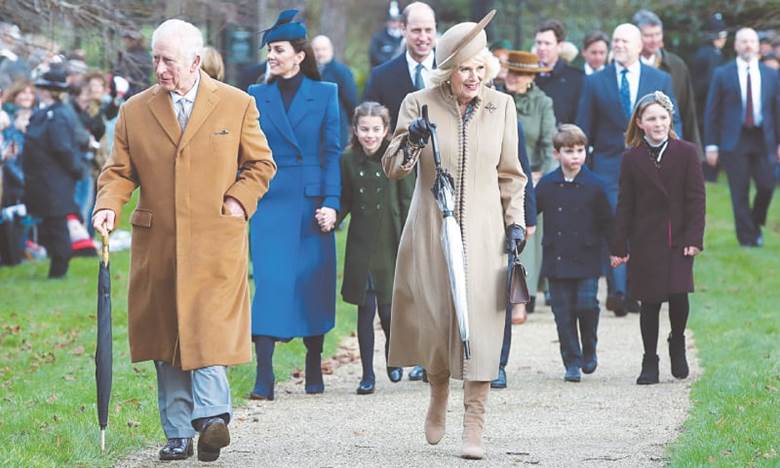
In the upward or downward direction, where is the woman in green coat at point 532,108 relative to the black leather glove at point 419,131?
upward

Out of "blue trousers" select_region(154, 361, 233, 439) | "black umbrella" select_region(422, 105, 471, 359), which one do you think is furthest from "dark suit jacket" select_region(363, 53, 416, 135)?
"blue trousers" select_region(154, 361, 233, 439)

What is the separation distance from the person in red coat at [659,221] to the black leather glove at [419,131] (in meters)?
2.89

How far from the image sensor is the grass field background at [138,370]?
797 cm

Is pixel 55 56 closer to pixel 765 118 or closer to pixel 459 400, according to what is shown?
pixel 459 400

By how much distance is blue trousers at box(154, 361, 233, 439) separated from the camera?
7.75m

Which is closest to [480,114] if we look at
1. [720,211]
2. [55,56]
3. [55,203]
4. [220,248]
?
[220,248]

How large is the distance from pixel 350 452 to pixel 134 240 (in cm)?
143

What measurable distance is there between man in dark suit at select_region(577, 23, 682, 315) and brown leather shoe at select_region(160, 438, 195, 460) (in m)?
6.22

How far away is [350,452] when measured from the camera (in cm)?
812

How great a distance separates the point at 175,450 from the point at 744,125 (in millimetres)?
11551

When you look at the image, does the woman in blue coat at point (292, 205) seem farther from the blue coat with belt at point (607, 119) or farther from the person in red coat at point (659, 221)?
the blue coat with belt at point (607, 119)

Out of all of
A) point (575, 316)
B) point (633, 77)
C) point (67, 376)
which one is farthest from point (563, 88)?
point (67, 376)

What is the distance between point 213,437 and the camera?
7.63 meters

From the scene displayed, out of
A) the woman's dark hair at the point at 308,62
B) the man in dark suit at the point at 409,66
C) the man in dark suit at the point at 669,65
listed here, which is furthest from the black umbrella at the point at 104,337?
the man in dark suit at the point at 669,65
